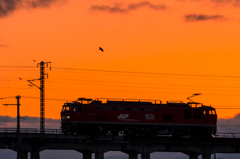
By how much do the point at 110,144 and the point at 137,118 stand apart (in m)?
7.51

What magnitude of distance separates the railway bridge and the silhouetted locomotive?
2818mm

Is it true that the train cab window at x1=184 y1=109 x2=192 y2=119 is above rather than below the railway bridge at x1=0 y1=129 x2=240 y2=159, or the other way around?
above

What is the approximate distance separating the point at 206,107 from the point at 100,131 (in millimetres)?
21752

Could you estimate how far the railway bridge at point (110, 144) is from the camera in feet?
300

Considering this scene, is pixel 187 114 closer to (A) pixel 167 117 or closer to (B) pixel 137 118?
(A) pixel 167 117

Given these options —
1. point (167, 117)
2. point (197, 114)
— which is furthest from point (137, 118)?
point (197, 114)

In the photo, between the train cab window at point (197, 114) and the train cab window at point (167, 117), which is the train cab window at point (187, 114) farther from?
the train cab window at point (167, 117)

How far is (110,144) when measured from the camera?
98.6 meters

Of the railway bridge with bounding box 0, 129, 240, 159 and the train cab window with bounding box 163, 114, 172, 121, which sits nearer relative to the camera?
the railway bridge with bounding box 0, 129, 240, 159

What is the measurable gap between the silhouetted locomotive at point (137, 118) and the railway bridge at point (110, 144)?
2818mm

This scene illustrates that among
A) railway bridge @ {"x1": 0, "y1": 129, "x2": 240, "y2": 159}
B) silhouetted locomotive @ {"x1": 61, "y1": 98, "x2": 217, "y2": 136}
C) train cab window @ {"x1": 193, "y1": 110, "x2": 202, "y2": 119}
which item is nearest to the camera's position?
railway bridge @ {"x1": 0, "y1": 129, "x2": 240, "y2": 159}

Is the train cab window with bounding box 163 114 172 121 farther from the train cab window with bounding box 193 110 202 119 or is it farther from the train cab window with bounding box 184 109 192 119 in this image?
the train cab window with bounding box 193 110 202 119

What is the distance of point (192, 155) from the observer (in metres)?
110

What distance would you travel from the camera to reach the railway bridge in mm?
91375
